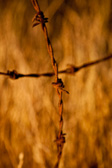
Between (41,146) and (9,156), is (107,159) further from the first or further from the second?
(9,156)

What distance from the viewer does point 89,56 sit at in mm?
990

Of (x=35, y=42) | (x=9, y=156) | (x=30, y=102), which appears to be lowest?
(x=9, y=156)

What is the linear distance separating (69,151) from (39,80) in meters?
0.45

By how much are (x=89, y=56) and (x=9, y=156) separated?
2.55ft

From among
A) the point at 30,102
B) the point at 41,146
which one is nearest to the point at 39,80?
the point at 30,102

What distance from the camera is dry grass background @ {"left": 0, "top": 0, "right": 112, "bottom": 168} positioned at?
98 centimetres

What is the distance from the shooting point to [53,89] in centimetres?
103

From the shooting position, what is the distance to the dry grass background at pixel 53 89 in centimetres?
98

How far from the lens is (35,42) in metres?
1.04

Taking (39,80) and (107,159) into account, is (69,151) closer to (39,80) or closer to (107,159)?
(107,159)

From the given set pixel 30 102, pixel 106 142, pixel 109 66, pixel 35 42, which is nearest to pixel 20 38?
pixel 35 42

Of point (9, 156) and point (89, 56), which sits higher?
point (89, 56)

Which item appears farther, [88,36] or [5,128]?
[5,128]

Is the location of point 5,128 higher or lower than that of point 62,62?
lower
